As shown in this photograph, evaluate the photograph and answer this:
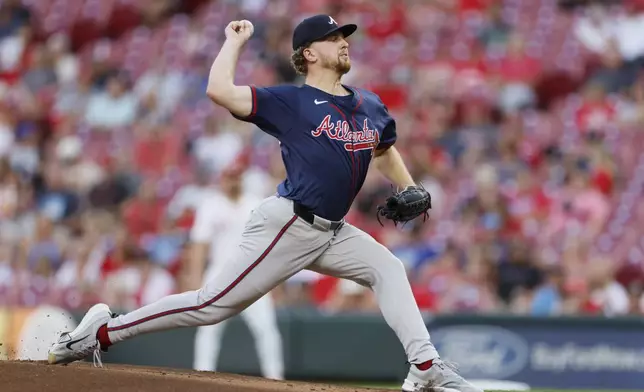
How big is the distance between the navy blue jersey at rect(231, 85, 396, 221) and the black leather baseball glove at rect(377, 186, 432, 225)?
34 centimetres

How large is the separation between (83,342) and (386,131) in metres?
2.05

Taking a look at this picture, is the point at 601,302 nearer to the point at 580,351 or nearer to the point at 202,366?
the point at 580,351

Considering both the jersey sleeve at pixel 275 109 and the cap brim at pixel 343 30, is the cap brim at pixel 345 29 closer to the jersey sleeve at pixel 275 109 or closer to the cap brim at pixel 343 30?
the cap brim at pixel 343 30

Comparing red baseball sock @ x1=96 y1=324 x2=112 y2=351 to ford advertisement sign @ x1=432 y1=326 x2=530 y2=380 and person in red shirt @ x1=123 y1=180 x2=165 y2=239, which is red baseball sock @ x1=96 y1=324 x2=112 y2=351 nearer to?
ford advertisement sign @ x1=432 y1=326 x2=530 y2=380

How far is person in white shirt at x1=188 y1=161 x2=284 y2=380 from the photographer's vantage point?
31.0 ft

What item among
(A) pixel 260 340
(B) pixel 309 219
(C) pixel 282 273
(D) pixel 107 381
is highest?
(A) pixel 260 340

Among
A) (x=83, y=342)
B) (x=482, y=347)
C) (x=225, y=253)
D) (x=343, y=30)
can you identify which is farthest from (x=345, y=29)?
(x=482, y=347)

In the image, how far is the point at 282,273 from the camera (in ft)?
19.3

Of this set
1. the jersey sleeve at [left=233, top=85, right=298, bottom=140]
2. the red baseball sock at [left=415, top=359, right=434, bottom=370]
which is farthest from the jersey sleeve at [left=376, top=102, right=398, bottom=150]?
the red baseball sock at [left=415, top=359, right=434, bottom=370]

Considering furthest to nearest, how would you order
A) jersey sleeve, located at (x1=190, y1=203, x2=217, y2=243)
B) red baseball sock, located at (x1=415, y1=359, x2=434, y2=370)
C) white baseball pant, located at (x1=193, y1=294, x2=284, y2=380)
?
1. jersey sleeve, located at (x1=190, y1=203, x2=217, y2=243)
2. white baseball pant, located at (x1=193, y1=294, x2=284, y2=380)
3. red baseball sock, located at (x1=415, y1=359, x2=434, y2=370)

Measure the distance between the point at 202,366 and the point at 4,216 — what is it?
5.31 m

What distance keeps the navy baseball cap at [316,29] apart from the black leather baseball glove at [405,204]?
96 cm

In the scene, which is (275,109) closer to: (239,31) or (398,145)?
(239,31)

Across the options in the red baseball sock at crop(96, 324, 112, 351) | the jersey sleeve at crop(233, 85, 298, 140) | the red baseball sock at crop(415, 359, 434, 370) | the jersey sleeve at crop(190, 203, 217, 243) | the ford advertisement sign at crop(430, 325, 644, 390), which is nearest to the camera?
the jersey sleeve at crop(233, 85, 298, 140)
